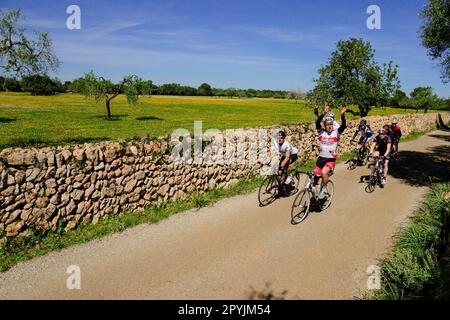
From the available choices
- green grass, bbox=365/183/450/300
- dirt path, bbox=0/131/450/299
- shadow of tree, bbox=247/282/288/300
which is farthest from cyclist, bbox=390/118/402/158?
shadow of tree, bbox=247/282/288/300

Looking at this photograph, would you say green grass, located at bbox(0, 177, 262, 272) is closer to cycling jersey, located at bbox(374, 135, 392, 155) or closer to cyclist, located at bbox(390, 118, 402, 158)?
cycling jersey, located at bbox(374, 135, 392, 155)

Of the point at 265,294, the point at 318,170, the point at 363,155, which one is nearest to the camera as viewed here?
the point at 265,294

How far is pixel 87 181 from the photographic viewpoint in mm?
7770

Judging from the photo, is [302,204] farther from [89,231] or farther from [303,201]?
[89,231]

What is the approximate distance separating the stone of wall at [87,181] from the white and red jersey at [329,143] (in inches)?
160

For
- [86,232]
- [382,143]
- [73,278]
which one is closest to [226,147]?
[86,232]

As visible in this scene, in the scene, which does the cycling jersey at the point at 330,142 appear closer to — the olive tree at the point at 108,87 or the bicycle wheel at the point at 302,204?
the bicycle wheel at the point at 302,204

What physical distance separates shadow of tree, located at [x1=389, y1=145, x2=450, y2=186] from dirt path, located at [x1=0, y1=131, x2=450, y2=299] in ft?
16.5

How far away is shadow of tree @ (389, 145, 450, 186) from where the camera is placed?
1370cm

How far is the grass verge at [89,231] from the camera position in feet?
21.0

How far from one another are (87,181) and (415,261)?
25.5 feet

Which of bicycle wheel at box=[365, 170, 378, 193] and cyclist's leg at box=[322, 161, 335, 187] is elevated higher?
cyclist's leg at box=[322, 161, 335, 187]

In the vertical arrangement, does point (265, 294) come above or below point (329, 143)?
below
